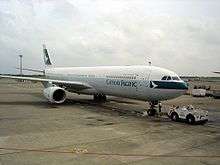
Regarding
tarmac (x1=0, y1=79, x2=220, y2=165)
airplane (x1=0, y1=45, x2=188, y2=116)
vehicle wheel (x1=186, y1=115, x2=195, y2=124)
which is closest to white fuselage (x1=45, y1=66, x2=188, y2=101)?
airplane (x1=0, y1=45, x2=188, y2=116)

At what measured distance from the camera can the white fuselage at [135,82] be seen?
61.5ft

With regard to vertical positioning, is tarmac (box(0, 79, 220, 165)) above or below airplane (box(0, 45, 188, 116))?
below

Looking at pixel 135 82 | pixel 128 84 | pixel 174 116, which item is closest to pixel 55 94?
pixel 128 84

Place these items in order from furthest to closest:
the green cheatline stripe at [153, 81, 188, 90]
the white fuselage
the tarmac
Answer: the white fuselage, the green cheatline stripe at [153, 81, 188, 90], the tarmac

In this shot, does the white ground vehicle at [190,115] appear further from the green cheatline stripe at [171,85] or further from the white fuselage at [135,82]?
the green cheatline stripe at [171,85]

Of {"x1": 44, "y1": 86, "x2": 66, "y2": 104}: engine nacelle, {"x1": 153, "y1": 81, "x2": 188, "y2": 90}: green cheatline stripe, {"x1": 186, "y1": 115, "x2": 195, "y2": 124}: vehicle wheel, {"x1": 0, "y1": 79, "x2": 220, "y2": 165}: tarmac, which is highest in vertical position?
{"x1": 153, "y1": 81, "x2": 188, "y2": 90}: green cheatline stripe

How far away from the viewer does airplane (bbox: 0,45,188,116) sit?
18.8m

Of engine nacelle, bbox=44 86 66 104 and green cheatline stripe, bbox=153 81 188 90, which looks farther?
engine nacelle, bbox=44 86 66 104

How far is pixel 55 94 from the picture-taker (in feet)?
82.0

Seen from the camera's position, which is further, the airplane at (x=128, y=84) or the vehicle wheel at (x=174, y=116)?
the airplane at (x=128, y=84)

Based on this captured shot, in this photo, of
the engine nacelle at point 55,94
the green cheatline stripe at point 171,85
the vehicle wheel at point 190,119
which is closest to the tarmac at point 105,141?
the vehicle wheel at point 190,119

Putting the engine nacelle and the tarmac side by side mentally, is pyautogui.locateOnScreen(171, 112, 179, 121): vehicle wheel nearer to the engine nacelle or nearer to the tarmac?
the tarmac

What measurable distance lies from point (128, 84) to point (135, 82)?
33.2 inches

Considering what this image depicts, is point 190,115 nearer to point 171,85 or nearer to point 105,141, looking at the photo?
point 171,85
